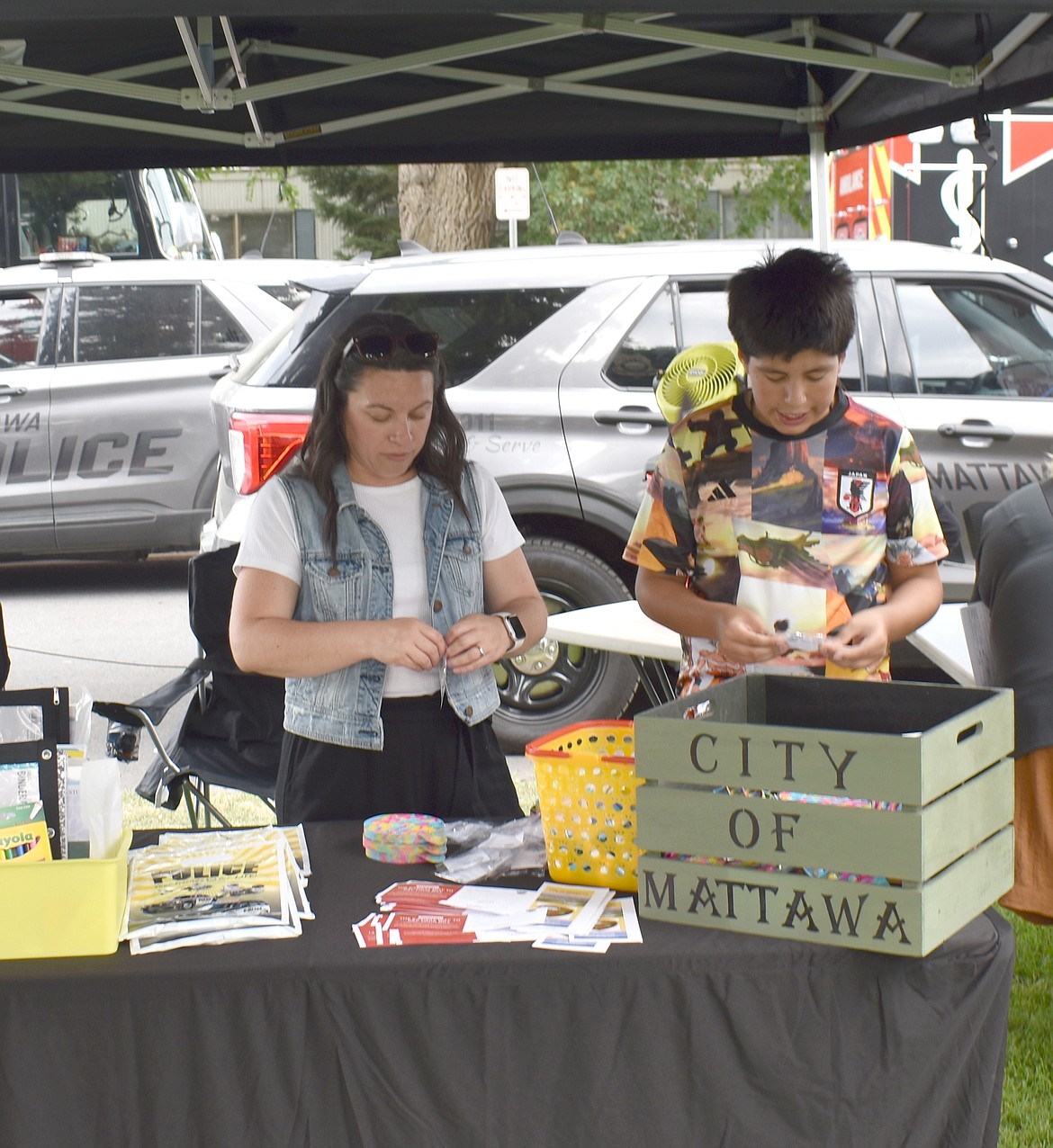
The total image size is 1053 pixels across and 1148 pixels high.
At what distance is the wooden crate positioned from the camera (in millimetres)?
1687

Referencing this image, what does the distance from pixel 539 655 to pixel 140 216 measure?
20.6ft

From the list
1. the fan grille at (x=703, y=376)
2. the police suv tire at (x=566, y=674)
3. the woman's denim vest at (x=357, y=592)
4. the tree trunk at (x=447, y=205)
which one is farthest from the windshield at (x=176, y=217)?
the woman's denim vest at (x=357, y=592)

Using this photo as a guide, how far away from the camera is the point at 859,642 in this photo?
225 centimetres

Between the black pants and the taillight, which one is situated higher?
the taillight

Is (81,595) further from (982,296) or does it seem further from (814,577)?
(814,577)

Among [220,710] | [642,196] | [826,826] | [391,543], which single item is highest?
[642,196]

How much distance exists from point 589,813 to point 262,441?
3369 millimetres

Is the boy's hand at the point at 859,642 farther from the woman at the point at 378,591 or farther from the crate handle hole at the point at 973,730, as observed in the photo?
the woman at the point at 378,591

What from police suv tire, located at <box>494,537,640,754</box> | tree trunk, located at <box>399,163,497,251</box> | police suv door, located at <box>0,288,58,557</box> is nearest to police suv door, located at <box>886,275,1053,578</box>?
police suv tire, located at <box>494,537,640,754</box>

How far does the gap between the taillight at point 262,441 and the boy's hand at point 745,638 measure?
9.82 feet

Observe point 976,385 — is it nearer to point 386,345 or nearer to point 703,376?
point 703,376

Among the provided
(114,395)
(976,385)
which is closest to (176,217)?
(114,395)

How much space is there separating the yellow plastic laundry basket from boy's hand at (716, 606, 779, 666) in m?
0.35

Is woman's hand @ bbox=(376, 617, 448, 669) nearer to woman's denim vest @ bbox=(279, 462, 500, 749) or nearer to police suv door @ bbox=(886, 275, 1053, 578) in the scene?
woman's denim vest @ bbox=(279, 462, 500, 749)
